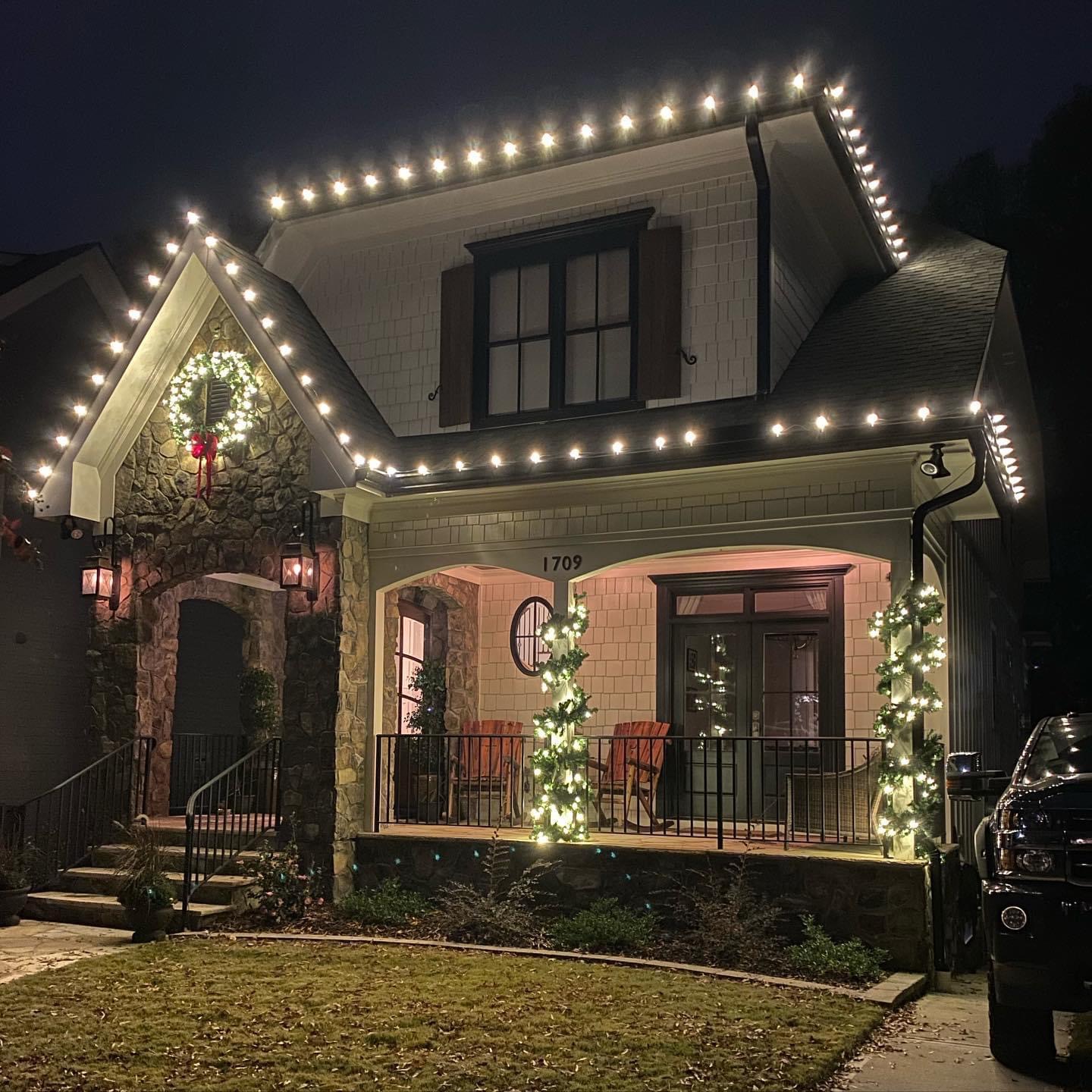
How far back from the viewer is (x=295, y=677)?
11.1 m

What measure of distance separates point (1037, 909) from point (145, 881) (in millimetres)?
6402

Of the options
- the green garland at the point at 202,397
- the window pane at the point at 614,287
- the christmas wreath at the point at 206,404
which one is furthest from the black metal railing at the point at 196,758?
the window pane at the point at 614,287

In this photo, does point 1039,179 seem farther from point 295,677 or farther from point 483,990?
point 483,990

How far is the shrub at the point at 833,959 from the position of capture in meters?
8.21

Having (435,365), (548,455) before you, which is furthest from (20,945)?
(435,365)

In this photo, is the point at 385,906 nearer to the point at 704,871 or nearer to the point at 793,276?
the point at 704,871

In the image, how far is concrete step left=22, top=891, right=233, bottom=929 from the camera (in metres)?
9.90

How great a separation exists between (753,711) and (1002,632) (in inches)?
225

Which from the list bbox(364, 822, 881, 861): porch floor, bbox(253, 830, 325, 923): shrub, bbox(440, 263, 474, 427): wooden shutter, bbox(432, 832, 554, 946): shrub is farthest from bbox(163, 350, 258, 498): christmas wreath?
bbox(432, 832, 554, 946): shrub

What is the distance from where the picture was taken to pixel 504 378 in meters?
12.1

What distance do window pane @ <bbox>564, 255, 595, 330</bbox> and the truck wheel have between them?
7225mm

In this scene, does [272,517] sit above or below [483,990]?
above

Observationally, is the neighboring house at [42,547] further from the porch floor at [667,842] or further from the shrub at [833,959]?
the shrub at [833,959]

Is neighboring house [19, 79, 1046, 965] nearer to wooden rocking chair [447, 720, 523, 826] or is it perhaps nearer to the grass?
wooden rocking chair [447, 720, 523, 826]
